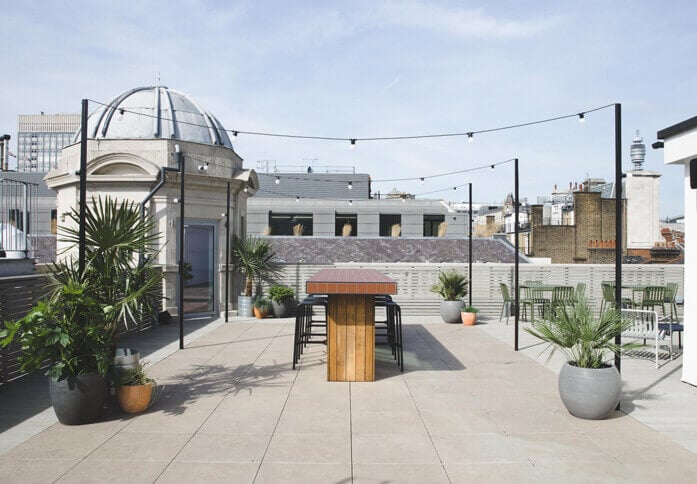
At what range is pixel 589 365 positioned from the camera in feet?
22.2

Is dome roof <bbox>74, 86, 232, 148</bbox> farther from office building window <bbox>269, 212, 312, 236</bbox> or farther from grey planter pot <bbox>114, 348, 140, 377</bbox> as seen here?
office building window <bbox>269, 212, 312, 236</bbox>

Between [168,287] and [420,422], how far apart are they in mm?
10714

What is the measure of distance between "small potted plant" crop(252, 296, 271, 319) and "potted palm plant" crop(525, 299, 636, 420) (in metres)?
10.6

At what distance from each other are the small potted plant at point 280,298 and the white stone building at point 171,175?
132cm

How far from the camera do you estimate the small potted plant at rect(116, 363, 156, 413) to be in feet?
22.1

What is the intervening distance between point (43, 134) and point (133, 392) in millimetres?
166589

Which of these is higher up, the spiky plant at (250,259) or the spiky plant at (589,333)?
the spiky plant at (250,259)

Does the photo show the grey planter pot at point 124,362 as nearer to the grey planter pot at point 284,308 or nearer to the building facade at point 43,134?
the grey planter pot at point 284,308

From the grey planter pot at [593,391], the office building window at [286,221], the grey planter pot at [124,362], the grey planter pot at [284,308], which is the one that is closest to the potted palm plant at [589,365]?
the grey planter pot at [593,391]

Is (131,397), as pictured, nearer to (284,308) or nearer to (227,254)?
(227,254)

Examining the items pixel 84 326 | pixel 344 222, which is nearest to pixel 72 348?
pixel 84 326

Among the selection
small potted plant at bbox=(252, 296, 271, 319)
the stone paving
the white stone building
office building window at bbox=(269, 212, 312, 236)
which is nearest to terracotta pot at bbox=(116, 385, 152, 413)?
the stone paving

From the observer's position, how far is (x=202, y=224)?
16344mm

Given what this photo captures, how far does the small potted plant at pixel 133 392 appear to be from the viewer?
6.75 m
